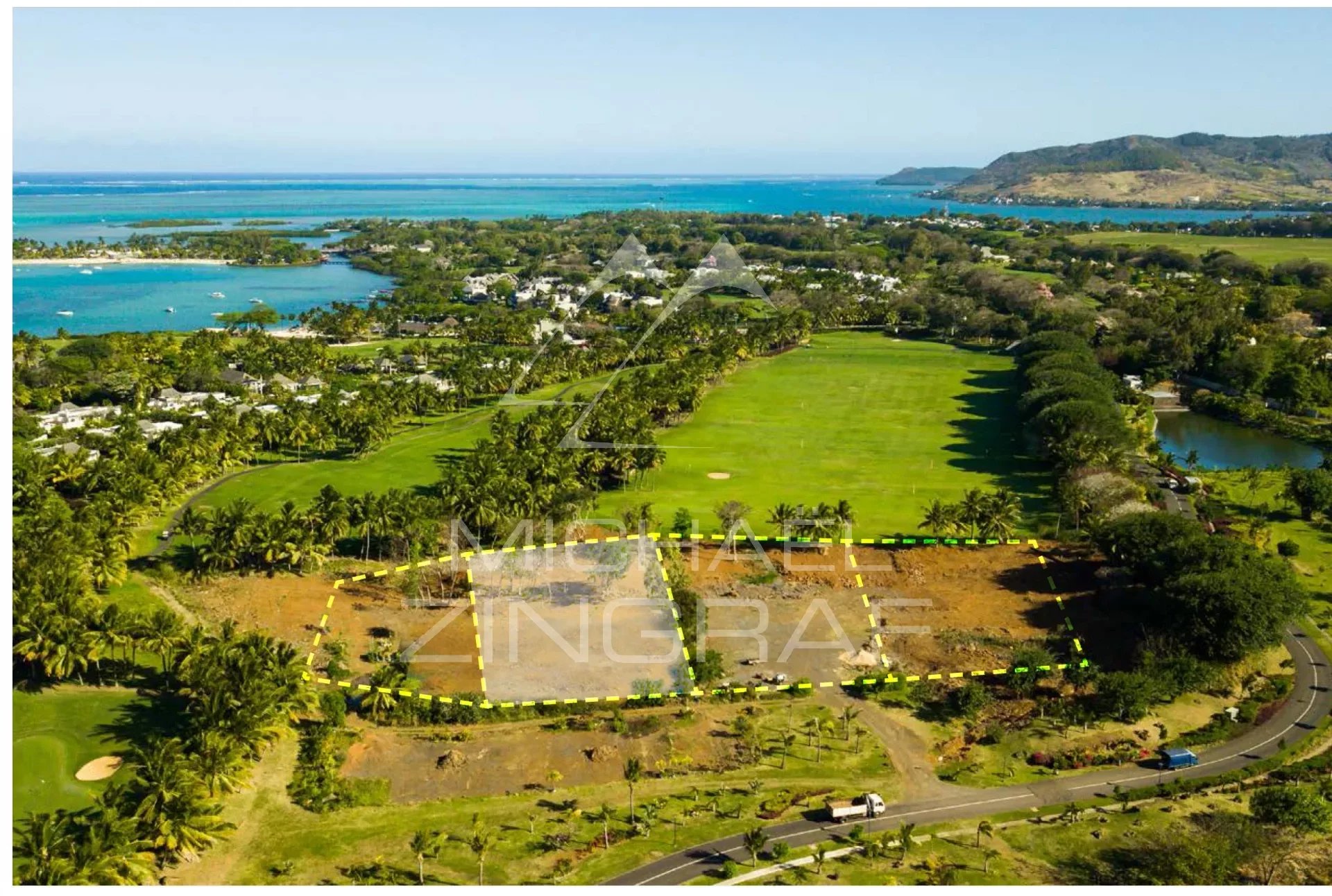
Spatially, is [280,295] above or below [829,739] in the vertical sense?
above

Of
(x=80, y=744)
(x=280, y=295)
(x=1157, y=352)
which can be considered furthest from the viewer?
(x=280, y=295)

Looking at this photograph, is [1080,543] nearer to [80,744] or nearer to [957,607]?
[957,607]

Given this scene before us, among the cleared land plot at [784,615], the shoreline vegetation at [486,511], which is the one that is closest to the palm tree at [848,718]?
the shoreline vegetation at [486,511]

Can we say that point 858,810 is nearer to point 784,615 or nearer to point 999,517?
point 784,615

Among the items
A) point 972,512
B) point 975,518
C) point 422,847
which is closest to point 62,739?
point 422,847

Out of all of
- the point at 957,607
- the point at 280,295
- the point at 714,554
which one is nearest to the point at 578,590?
the point at 714,554

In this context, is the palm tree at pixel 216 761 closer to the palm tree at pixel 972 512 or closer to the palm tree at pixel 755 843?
the palm tree at pixel 755 843
